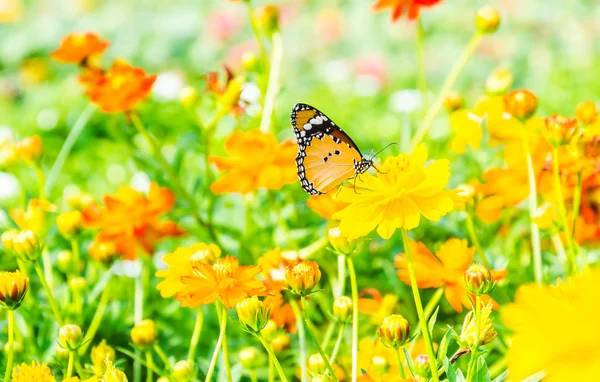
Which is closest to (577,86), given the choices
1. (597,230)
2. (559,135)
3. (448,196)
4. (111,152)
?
(111,152)

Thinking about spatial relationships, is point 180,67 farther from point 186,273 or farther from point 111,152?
point 186,273

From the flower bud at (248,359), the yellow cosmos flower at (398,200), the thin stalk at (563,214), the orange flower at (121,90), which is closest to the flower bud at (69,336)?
the flower bud at (248,359)

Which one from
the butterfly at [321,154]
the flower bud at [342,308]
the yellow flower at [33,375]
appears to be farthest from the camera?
the butterfly at [321,154]

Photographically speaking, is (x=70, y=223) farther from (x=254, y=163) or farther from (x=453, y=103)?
(x=453, y=103)

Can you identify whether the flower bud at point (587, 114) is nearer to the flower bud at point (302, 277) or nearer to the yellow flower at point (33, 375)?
the flower bud at point (302, 277)

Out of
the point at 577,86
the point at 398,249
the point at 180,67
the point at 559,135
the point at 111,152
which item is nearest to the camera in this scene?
the point at 559,135

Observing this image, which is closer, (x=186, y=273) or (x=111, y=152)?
(x=186, y=273)
